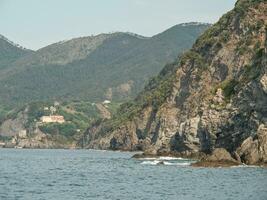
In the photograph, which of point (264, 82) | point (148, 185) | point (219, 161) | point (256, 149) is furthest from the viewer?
point (264, 82)

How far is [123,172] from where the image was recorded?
10694 centimetres

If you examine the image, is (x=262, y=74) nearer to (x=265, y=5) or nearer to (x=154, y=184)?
(x=154, y=184)

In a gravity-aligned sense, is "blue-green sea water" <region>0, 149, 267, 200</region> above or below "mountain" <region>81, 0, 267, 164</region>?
below

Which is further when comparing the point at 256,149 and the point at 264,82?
the point at 264,82

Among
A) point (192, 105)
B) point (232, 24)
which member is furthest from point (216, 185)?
point (232, 24)

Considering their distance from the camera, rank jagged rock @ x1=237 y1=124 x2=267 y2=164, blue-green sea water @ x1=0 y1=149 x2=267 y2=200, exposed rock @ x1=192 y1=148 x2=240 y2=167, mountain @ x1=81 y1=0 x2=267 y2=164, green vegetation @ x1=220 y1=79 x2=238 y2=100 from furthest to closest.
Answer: green vegetation @ x1=220 y1=79 x2=238 y2=100
mountain @ x1=81 y1=0 x2=267 y2=164
exposed rock @ x1=192 y1=148 x2=240 y2=167
jagged rock @ x1=237 y1=124 x2=267 y2=164
blue-green sea water @ x1=0 y1=149 x2=267 y2=200

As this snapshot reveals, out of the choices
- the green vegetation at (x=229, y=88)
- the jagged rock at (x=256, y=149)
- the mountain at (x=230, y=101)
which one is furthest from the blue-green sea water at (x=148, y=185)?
the green vegetation at (x=229, y=88)

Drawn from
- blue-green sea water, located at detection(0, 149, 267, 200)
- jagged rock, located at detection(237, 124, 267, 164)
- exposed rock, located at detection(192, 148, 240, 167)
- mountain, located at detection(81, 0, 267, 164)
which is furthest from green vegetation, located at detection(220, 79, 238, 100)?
blue-green sea water, located at detection(0, 149, 267, 200)

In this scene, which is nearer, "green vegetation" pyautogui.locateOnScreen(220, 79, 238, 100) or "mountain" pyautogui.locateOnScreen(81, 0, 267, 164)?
"mountain" pyautogui.locateOnScreen(81, 0, 267, 164)

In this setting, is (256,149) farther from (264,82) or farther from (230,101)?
(230,101)

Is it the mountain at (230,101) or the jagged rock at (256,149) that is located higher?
the mountain at (230,101)

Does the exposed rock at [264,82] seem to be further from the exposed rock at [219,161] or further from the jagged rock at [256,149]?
the exposed rock at [219,161]

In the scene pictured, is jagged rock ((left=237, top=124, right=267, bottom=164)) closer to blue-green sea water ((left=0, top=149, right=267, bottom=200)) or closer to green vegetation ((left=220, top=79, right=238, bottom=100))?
blue-green sea water ((left=0, top=149, right=267, bottom=200))

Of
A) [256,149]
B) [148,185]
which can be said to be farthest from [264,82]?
[148,185]
